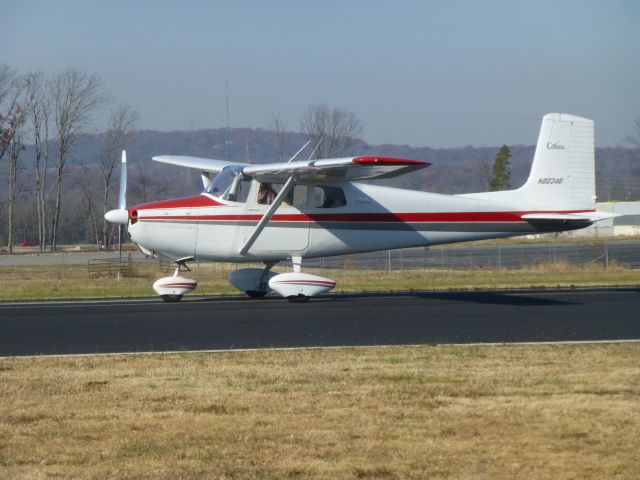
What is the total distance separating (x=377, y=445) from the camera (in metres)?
6.83

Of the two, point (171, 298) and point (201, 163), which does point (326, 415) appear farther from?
point (201, 163)

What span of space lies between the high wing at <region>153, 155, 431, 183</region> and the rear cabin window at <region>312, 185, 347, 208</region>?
0.25 meters

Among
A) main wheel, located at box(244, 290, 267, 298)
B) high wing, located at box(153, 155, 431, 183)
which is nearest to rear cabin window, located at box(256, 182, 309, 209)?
high wing, located at box(153, 155, 431, 183)

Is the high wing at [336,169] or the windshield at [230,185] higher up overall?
the high wing at [336,169]

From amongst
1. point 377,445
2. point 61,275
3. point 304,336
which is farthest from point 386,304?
point 61,275

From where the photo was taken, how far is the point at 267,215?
18344mm

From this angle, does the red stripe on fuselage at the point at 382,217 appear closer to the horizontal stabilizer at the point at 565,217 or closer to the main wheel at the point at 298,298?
the horizontal stabilizer at the point at 565,217

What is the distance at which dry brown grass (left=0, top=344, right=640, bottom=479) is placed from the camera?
6.36 meters

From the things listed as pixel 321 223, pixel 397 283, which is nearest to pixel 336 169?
pixel 321 223

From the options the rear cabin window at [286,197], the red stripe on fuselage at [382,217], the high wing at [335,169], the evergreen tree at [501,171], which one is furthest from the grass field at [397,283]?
the evergreen tree at [501,171]

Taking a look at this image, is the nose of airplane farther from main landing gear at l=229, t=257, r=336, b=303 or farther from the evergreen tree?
the evergreen tree

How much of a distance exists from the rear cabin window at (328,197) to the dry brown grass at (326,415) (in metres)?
8.23

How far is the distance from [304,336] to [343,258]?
1228 inches

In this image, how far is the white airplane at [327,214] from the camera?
1830 cm
